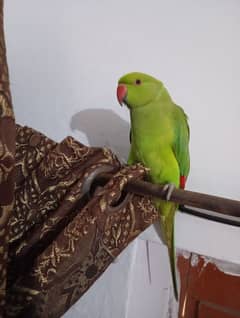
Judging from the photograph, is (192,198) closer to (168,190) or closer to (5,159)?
(168,190)

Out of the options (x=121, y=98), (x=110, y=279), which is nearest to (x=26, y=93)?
(x=121, y=98)

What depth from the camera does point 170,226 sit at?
0.65 metres

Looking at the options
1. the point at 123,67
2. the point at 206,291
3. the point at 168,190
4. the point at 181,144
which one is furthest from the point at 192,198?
the point at 123,67

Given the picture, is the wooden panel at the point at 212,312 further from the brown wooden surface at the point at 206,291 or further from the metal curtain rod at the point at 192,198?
the metal curtain rod at the point at 192,198

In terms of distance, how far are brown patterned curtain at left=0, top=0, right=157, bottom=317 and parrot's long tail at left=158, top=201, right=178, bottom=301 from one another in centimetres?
4

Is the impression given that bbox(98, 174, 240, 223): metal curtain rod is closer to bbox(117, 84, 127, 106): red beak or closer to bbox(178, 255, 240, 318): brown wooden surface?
bbox(117, 84, 127, 106): red beak

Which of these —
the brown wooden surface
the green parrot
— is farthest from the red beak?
the brown wooden surface

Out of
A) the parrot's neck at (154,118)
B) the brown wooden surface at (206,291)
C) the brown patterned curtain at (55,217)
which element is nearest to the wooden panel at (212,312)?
the brown wooden surface at (206,291)

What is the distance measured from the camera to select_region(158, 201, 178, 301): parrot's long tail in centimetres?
63

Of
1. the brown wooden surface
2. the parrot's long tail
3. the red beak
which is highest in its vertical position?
the red beak

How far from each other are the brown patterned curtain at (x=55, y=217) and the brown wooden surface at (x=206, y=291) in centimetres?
20

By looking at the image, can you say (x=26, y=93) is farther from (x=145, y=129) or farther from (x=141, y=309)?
(x=141, y=309)

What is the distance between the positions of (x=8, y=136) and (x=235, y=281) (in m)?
→ 0.50

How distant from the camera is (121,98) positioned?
0.64 m
